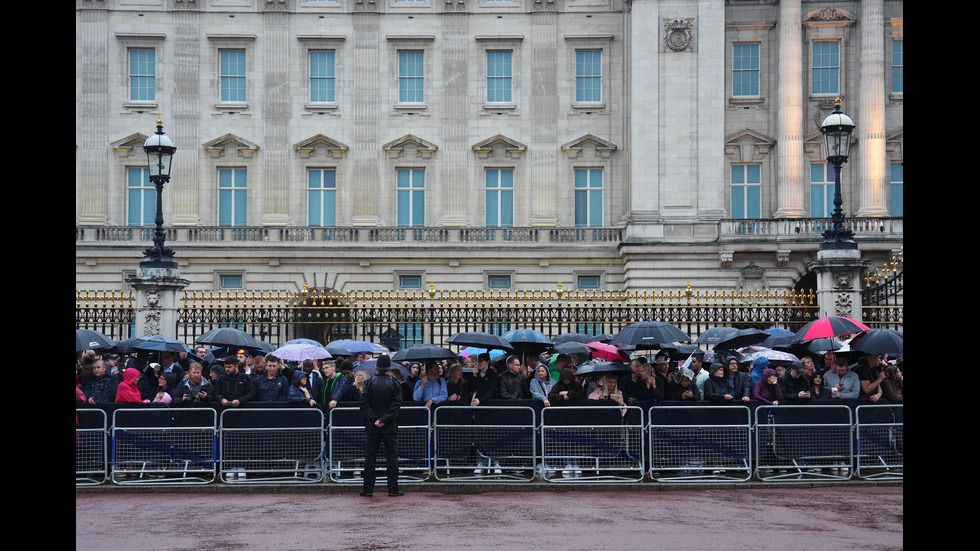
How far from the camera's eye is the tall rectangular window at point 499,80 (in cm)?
4575

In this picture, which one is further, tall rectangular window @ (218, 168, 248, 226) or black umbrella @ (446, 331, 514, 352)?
tall rectangular window @ (218, 168, 248, 226)

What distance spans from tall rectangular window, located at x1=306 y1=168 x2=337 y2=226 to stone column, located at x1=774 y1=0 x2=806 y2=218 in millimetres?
15910

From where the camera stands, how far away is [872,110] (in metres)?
43.7

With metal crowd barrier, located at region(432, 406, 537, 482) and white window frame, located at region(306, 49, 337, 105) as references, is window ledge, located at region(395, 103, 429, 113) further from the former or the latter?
metal crowd barrier, located at region(432, 406, 537, 482)

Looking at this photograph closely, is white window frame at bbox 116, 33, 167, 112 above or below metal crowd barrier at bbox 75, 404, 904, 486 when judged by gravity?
above

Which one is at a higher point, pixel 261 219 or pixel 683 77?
pixel 683 77

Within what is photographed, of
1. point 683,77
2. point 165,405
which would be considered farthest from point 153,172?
point 683,77

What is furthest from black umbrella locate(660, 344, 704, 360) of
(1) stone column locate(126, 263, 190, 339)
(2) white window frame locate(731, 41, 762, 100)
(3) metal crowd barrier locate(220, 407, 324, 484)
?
(2) white window frame locate(731, 41, 762, 100)

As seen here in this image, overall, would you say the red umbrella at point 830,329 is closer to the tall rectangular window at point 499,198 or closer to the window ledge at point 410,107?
the tall rectangular window at point 499,198

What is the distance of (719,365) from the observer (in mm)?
18484

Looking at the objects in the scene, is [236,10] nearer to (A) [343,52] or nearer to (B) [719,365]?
(A) [343,52]

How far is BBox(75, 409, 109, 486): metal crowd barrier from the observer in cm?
1716
